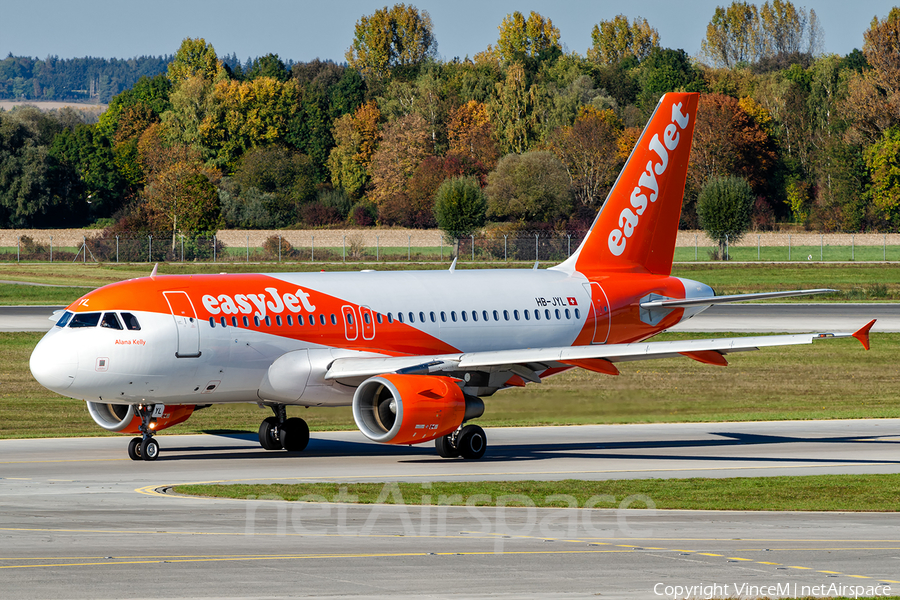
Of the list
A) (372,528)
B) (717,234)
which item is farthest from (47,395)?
(717,234)

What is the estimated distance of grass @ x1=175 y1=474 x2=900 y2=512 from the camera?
23.9 meters

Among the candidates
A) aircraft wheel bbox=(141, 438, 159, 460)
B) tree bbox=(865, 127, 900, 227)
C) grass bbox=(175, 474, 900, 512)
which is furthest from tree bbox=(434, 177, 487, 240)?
grass bbox=(175, 474, 900, 512)

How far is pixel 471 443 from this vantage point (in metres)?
31.4

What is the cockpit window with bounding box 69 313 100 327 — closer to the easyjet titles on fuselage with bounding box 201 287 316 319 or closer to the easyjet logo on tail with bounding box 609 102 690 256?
the easyjet titles on fuselage with bounding box 201 287 316 319

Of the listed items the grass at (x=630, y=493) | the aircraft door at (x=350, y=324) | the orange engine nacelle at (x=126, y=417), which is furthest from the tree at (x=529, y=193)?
the grass at (x=630, y=493)

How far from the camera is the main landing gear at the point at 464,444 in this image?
3131 centimetres

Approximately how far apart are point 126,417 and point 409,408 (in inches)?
298

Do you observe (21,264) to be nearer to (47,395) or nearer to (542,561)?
(47,395)

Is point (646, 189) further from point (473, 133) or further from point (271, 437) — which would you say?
point (473, 133)

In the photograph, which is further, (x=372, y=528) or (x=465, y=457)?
(x=465, y=457)

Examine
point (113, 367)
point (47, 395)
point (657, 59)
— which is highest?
point (657, 59)

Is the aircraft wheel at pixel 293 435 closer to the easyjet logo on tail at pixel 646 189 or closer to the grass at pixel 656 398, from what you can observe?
the grass at pixel 656 398

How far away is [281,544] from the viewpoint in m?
19.4

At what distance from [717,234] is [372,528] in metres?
104
